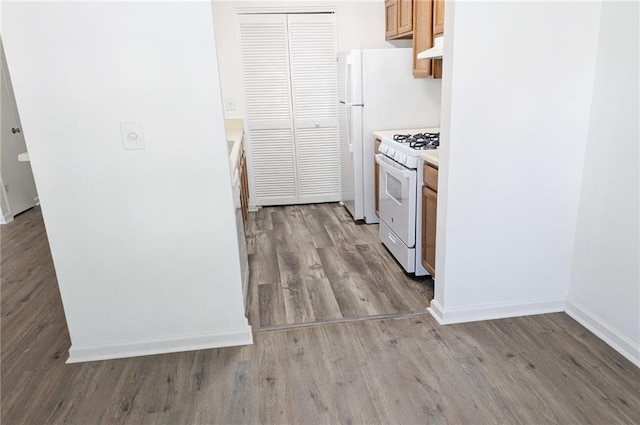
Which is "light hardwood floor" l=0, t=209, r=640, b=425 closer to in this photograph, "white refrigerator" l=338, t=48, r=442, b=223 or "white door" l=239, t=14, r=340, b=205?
"white refrigerator" l=338, t=48, r=442, b=223

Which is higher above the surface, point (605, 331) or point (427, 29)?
point (427, 29)

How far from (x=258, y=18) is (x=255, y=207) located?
1.97m

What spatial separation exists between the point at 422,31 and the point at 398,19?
0.72 metres

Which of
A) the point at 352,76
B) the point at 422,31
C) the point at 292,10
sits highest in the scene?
the point at 292,10

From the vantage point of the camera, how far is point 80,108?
2025mm

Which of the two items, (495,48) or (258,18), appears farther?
(258,18)

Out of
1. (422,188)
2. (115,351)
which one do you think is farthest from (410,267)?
(115,351)

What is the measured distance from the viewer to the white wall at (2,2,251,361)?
195cm

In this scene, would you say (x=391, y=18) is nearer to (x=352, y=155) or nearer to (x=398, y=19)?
(x=398, y=19)

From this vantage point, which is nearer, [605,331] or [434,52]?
[605,331]

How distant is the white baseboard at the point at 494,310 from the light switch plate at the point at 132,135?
1.81m

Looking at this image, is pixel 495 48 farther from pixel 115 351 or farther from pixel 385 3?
pixel 385 3

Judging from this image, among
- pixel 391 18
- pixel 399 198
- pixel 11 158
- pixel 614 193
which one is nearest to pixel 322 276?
pixel 399 198

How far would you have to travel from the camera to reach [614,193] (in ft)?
7.38
